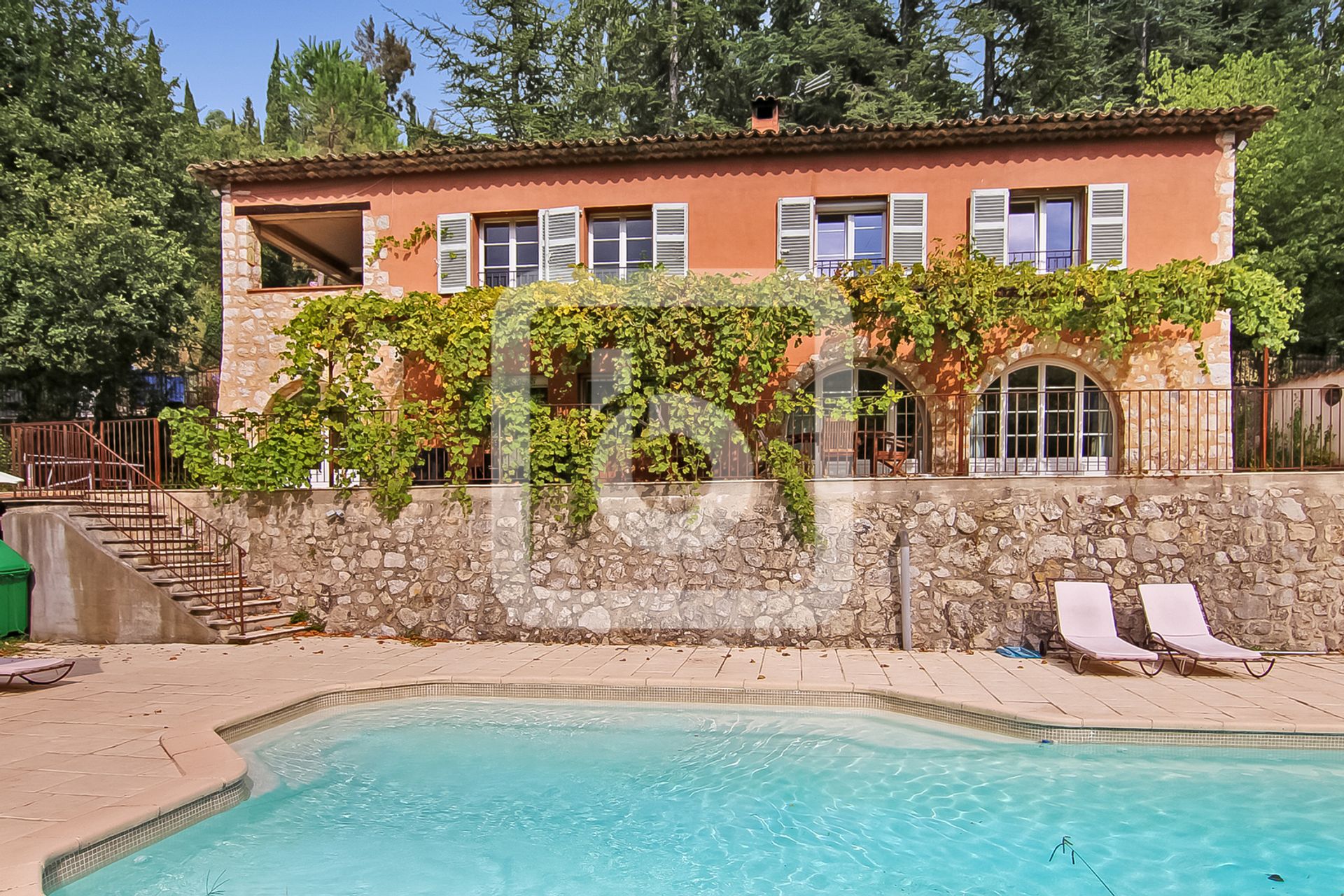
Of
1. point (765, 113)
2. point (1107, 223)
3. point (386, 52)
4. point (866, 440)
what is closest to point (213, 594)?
point (866, 440)

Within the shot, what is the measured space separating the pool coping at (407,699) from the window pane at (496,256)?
8.11 metres

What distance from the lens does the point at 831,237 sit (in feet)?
41.7

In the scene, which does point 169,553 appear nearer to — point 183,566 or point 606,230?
point 183,566

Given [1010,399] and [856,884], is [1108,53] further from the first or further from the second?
[856,884]

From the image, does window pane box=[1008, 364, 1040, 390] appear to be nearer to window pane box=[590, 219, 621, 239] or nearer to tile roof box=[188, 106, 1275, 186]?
tile roof box=[188, 106, 1275, 186]

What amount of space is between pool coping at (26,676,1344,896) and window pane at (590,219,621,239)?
8.31 m

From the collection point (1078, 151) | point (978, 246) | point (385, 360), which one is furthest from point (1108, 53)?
point (385, 360)

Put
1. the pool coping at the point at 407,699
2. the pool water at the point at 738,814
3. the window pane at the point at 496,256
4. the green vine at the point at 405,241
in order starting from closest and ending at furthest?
1. the pool coping at the point at 407,699
2. the pool water at the point at 738,814
3. the green vine at the point at 405,241
4. the window pane at the point at 496,256

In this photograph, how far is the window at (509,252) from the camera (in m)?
13.3

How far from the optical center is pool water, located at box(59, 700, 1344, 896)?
4684 millimetres

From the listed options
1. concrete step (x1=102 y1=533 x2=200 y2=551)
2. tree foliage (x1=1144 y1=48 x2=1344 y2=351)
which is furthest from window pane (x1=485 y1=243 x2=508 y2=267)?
tree foliage (x1=1144 y1=48 x2=1344 y2=351)

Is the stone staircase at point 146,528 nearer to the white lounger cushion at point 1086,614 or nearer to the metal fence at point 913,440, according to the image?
the metal fence at point 913,440

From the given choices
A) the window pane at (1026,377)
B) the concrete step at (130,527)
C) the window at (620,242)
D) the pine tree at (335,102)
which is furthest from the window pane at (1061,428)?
the pine tree at (335,102)

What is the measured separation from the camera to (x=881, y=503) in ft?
31.1
